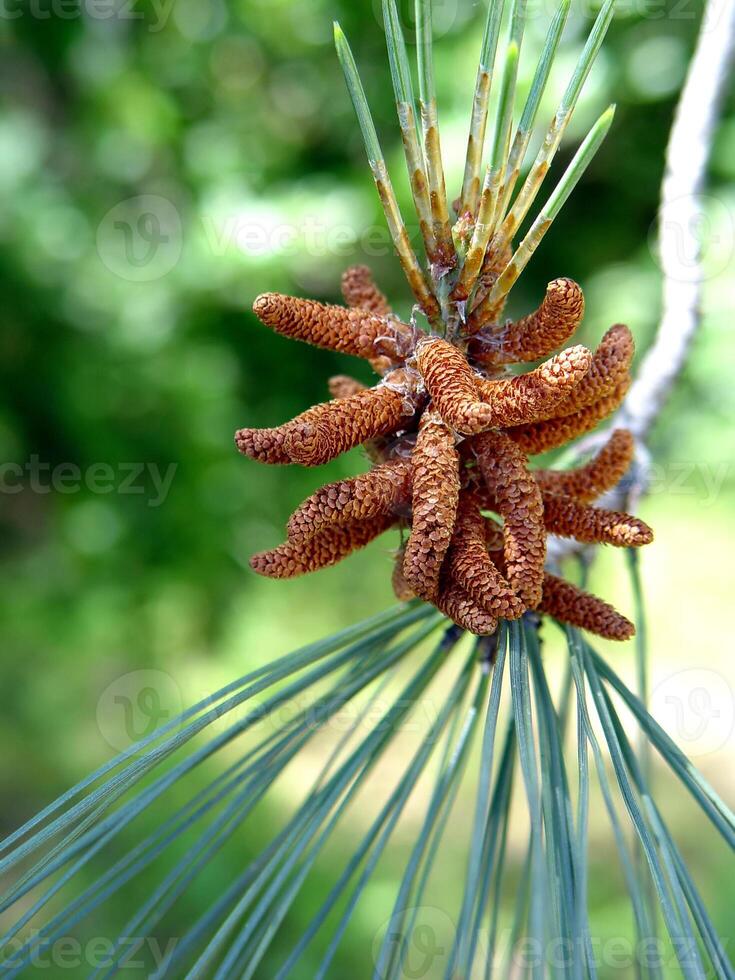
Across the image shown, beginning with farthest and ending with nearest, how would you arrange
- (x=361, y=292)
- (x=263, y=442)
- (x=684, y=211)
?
(x=684, y=211) < (x=361, y=292) < (x=263, y=442)

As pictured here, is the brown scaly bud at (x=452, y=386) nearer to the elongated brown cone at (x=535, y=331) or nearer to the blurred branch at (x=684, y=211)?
the elongated brown cone at (x=535, y=331)

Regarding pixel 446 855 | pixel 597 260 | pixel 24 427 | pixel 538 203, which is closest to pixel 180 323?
pixel 24 427

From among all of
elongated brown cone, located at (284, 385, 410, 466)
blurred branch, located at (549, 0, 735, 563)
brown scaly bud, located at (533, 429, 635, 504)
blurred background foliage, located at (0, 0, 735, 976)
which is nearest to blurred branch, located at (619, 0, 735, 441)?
blurred branch, located at (549, 0, 735, 563)

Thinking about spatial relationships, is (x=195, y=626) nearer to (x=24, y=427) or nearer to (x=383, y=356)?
(x=24, y=427)

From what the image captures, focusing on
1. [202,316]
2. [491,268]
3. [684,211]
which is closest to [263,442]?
[491,268]

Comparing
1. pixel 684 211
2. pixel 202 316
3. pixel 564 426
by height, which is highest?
pixel 202 316

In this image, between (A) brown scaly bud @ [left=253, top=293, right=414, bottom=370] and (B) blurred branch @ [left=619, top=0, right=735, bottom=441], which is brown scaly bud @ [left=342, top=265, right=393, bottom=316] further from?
(B) blurred branch @ [left=619, top=0, right=735, bottom=441]

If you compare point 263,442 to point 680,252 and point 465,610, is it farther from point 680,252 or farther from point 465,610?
point 680,252
